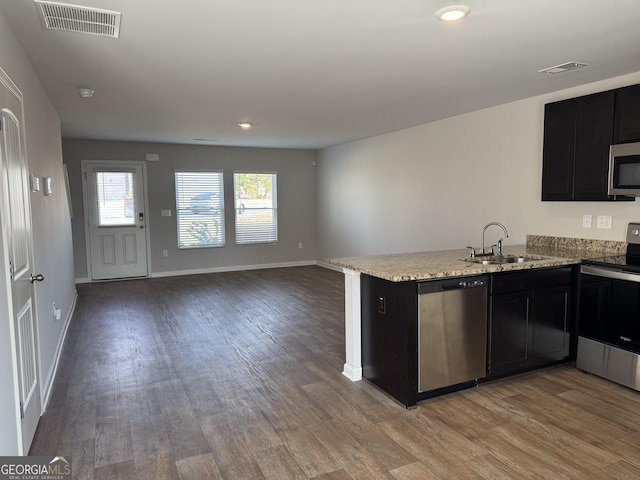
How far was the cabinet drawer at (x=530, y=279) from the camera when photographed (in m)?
3.12

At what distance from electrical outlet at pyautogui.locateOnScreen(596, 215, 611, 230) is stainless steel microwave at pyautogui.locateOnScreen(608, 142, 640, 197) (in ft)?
1.11

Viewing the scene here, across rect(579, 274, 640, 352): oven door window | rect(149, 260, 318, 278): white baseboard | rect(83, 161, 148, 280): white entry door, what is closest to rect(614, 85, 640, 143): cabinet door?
rect(579, 274, 640, 352): oven door window

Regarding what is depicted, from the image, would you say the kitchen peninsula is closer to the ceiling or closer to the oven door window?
the oven door window

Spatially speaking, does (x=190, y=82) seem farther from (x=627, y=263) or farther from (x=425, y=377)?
(x=627, y=263)

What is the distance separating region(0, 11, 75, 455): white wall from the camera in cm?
204

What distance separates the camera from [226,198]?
8.43 m

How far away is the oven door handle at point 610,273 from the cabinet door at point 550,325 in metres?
0.21

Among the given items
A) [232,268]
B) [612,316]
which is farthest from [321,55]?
[232,268]

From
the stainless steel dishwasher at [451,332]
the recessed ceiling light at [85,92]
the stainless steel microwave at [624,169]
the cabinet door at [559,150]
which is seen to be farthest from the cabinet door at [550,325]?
the recessed ceiling light at [85,92]

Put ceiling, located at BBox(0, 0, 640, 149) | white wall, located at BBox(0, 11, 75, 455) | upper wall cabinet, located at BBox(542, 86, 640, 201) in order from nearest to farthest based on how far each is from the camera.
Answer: white wall, located at BBox(0, 11, 75, 455) < ceiling, located at BBox(0, 0, 640, 149) < upper wall cabinet, located at BBox(542, 86, 640, 201)

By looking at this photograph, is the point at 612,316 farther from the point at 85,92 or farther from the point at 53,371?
the point at 85,92

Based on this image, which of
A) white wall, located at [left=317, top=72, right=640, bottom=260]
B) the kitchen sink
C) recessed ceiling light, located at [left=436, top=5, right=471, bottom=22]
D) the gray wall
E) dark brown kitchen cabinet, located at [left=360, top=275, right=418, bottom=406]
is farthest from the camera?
the gray wall

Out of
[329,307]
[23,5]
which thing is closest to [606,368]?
[329,307]

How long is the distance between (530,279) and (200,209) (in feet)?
21.1
